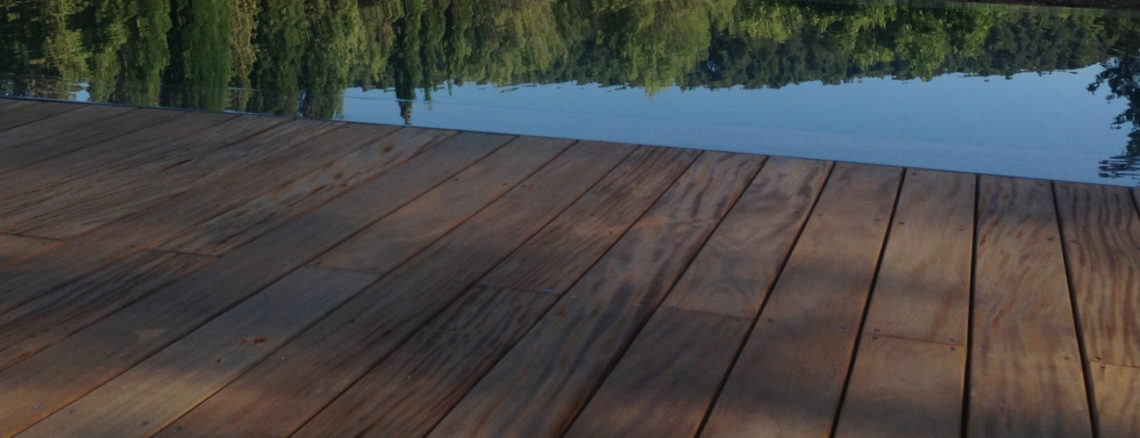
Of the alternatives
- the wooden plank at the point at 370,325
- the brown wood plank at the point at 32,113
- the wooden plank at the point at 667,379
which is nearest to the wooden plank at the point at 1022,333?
the wooden plank at the point at 667,379

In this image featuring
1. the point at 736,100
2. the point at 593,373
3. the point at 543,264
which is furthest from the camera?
the point at 736,100

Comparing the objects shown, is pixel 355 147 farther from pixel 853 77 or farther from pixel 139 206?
pixel 853 77

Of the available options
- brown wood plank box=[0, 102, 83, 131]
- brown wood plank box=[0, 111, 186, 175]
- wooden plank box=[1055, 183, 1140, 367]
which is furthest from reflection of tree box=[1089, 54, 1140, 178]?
brown wood plank box=[0, 102, 83, 131]

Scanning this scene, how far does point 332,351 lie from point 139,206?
2.46 ft

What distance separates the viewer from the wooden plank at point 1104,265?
139 centimetres

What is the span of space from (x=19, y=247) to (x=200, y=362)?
572 millimetres

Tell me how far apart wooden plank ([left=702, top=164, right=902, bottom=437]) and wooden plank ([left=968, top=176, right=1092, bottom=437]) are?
0.50 ft

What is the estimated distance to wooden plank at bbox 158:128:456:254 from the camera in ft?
5.65

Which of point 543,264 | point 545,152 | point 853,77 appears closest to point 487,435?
point 543,264

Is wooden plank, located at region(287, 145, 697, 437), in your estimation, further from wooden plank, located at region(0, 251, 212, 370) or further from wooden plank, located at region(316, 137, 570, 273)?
wooden plank, located at region(0, 251, 212, 370)

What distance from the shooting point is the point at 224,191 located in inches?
78.2

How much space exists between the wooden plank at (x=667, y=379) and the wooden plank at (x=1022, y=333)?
11.2 inches

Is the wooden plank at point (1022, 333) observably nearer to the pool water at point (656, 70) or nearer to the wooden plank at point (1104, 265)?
the wooden plank at point (1104, 265)

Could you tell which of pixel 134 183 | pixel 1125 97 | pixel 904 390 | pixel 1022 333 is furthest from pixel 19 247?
pixel 1125 97
